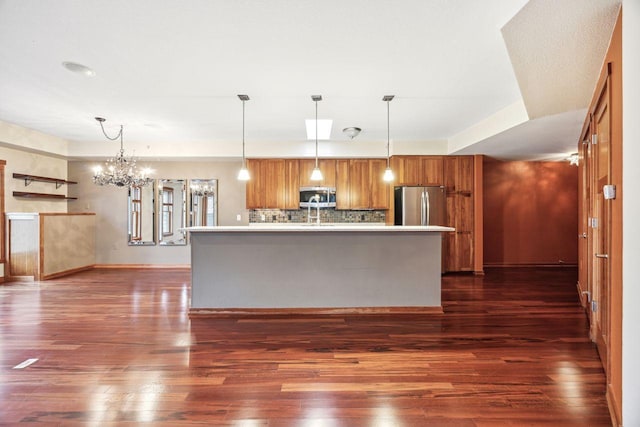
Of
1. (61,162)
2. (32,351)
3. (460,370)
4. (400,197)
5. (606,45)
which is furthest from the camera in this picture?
(61,162)

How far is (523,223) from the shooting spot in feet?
23.1

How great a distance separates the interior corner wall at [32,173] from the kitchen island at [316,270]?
418 cm

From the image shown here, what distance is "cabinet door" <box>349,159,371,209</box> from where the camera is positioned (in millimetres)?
6434

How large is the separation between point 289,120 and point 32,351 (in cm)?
375

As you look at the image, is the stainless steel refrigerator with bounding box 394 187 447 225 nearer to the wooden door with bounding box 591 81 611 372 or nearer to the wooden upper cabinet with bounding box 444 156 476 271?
the wooden upper cabinet with bounding box 444 156 476 271

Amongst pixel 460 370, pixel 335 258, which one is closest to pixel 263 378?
pixel 460 370

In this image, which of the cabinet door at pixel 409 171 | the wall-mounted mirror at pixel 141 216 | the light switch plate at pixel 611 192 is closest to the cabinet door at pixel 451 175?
the cabinet door at pixel 409 171

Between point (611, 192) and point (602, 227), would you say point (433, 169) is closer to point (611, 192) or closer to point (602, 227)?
point (602, 227)

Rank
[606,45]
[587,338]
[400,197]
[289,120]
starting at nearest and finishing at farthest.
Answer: [606,45] → [587,338] → [289,120] → [400,197]

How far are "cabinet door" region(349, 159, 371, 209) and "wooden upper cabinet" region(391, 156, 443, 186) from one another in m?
0.61

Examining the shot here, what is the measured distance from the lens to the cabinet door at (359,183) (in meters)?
6.43

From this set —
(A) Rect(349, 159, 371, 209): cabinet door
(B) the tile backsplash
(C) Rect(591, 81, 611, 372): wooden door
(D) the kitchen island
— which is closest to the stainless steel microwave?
(B) the tile backsplash

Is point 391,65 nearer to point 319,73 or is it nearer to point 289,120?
point 319,73

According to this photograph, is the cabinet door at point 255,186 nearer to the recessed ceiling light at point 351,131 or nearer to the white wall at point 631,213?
the recessed ceiling light at point 351,131
